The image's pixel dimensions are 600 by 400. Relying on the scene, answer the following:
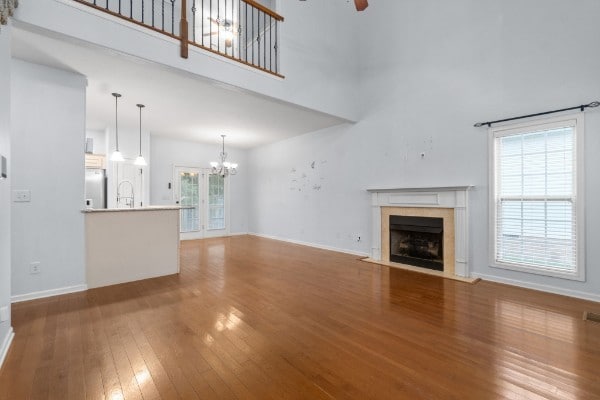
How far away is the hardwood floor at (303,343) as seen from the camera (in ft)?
5.65

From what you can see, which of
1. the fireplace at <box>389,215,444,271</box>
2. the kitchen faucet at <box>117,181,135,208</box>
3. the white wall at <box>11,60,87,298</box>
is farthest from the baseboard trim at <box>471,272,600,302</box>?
the kitchen faucet at <box>117,181,135,208</box>

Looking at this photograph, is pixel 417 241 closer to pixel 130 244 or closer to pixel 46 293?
pixel 130 244

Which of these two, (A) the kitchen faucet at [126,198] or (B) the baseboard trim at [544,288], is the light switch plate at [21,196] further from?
(B) the baseboard trim at [544,288]

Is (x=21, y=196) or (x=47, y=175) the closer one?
(x=21, y=196)

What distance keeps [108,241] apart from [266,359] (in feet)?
9.92

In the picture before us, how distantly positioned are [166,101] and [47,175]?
2028 millimetres

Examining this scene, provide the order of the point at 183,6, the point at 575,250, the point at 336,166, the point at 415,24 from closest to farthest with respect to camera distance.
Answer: the point at 575,250 → the point at 183,6 → the point at 415,24 → the point at 336,166

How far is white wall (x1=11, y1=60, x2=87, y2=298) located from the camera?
316 centimetres

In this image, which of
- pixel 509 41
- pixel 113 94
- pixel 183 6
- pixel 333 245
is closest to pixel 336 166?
pixel 333 245

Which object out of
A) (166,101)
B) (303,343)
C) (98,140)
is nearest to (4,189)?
(303,343)

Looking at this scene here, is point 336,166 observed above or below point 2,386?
above

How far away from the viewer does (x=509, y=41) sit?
3732 mm

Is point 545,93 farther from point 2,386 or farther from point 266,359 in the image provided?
point 2,386

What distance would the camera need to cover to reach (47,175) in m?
3.31
